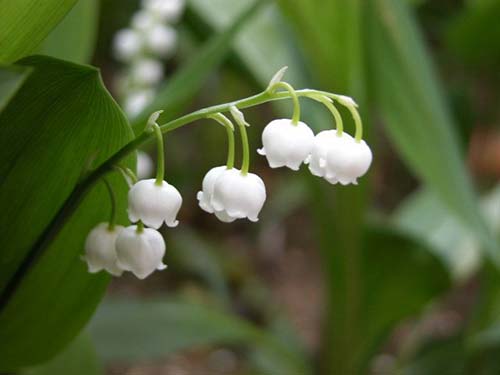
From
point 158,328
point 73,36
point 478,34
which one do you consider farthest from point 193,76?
point 478,34

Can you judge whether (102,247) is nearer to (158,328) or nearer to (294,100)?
(294,100)

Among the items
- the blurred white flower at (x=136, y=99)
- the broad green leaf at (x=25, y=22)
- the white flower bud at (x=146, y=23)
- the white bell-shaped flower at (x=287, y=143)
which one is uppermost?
the white bell-shaped flower at (x=287, y=143)

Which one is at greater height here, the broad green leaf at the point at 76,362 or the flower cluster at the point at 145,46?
the flower cluster at the point at 145,46

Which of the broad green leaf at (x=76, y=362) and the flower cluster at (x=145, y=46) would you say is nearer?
the broad green leaf at (x=76, y=362)

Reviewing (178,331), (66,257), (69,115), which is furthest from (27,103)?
(178,331)

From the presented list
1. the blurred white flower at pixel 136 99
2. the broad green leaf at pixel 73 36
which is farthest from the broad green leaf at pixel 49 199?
the blurred white flower at pixel 136 99

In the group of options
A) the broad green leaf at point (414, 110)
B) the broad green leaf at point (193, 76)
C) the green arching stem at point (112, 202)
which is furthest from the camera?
the broad green leaf at point (414, 110)

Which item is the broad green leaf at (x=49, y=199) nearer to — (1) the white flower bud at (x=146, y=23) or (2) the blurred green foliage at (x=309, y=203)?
(2) the blurred green foliage at (x=309, y=203)
